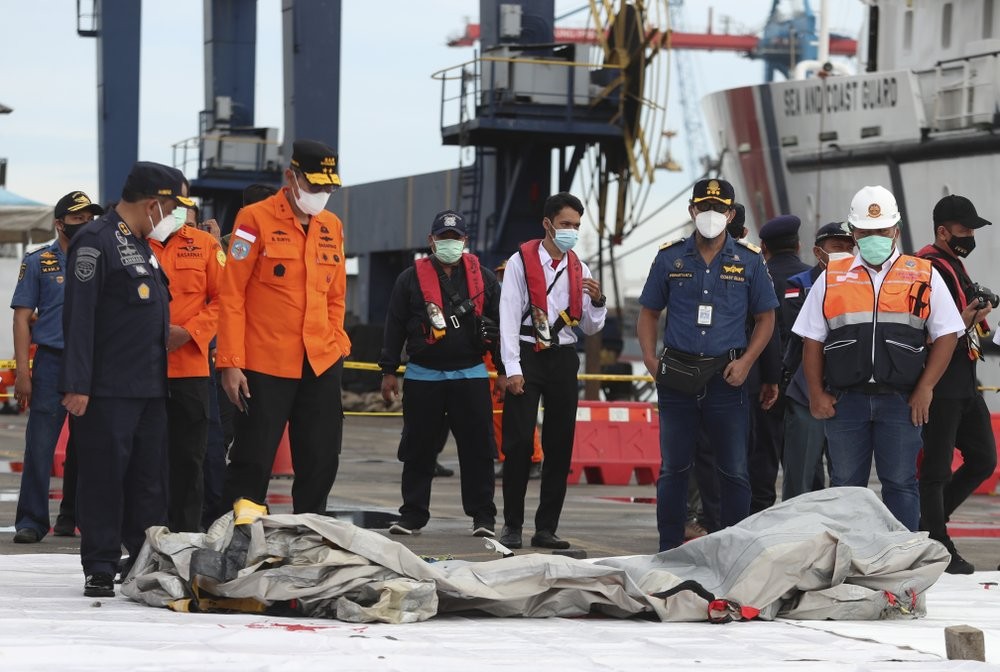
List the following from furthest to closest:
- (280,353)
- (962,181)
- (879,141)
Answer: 1. (879,141)
2. (962,181)
3. (280,353)

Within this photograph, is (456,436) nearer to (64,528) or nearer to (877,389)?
(64,528)

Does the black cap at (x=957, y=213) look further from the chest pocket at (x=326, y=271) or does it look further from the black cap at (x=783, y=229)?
the chest pocket at (x=326, y=271)

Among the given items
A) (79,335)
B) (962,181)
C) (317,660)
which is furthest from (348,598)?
(962,181)

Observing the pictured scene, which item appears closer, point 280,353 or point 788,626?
point 788,626

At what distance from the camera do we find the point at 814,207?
25219 millimetres

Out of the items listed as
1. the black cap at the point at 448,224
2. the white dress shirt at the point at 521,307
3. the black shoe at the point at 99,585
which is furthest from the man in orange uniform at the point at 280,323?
the black cap at the point at 448,224

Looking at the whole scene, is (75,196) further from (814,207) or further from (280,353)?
(814,207)

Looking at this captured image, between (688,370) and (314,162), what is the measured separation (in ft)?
6.56

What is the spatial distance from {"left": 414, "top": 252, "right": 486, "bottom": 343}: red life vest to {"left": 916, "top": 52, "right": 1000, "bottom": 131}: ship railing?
1321cm

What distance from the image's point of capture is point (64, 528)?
8.94 m

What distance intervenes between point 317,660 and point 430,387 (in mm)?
4261

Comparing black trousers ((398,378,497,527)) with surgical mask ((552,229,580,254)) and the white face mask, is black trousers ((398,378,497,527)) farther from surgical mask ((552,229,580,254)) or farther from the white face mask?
the white face mask

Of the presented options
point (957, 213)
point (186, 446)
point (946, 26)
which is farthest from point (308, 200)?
point (946, 26)

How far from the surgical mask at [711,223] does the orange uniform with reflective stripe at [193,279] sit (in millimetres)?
2284
